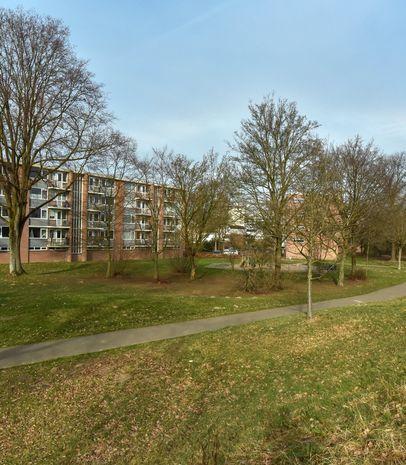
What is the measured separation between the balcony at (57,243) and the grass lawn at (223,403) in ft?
145

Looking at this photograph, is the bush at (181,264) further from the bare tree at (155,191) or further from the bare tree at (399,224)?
the bare tree at (399,224)

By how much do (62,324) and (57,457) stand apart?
6.38m

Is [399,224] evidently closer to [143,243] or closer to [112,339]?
[143,243]

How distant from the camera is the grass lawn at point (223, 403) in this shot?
3.98 meters

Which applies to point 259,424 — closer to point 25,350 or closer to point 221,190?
point 25,350

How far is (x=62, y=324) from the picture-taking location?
10797 mm

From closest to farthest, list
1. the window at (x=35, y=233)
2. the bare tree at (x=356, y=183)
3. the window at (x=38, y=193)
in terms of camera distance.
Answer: the bare tree at (x=356, y=183)
the window at (x=38, y=193)
the window at (x=35, y=233)

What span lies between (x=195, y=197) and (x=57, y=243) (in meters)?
30.0

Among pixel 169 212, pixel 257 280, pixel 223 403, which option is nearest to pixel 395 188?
pixel 169 212

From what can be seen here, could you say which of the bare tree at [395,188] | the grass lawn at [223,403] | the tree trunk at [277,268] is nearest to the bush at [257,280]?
the tree trunk at [277,268]

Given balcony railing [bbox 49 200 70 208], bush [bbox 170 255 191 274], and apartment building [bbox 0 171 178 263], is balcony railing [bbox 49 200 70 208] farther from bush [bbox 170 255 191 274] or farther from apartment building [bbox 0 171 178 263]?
bush [bbox 170 255 191 274]

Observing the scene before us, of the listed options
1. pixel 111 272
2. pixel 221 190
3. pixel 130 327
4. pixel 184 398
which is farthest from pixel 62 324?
pixel 111 272

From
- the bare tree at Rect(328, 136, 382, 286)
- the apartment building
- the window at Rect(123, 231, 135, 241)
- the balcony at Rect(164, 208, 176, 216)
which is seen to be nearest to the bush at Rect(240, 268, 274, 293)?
the bare tree at Rect(328, 136, 382, 286)

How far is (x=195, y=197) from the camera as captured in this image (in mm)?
26031
